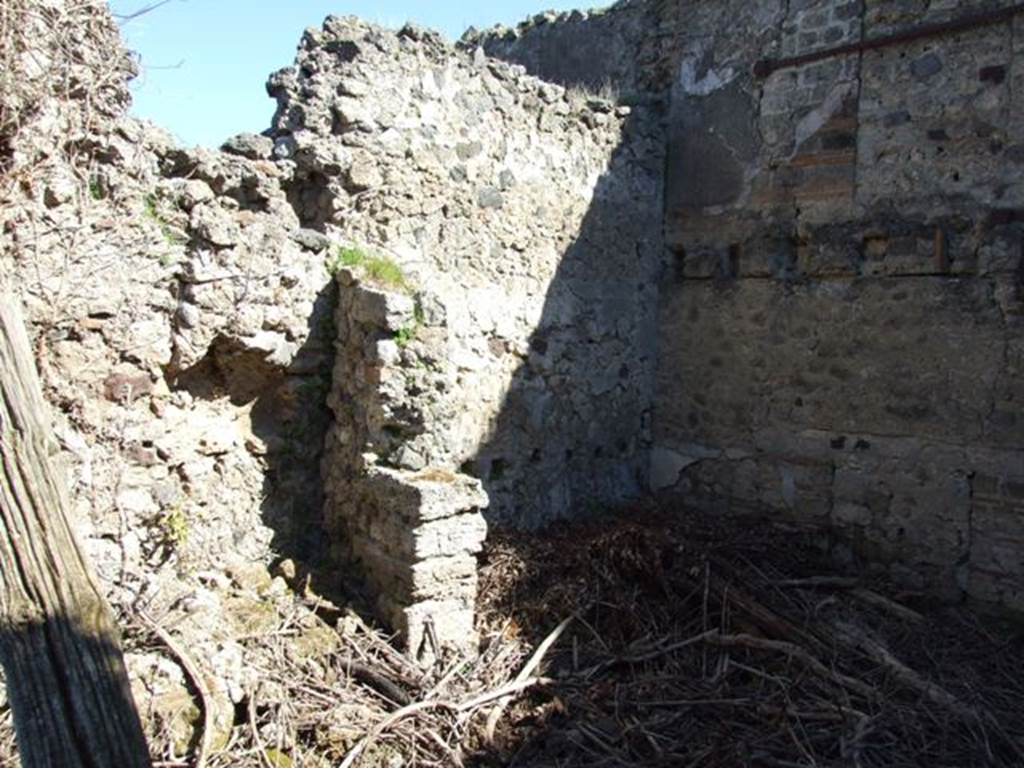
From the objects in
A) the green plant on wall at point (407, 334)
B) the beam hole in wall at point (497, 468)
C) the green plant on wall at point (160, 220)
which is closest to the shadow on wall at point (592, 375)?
the beam hole in wall at point (497, 468)

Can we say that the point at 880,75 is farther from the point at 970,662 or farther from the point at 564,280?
the point at 970,662

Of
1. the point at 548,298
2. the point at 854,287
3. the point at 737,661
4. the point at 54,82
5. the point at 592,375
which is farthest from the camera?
the point at 592,375

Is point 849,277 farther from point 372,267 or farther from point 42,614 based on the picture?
point 42,614

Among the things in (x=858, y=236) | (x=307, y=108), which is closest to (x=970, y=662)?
(x=858, y=236)

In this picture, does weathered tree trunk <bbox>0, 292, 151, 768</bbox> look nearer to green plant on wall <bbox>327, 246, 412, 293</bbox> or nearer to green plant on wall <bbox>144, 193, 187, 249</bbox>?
green plant on wall <bbox>144, 193, 187, 249</bbox>

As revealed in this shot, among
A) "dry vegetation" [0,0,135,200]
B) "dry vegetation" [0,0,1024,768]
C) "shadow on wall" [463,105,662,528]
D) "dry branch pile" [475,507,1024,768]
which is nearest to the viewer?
"dry vegetation" [0,0,135,200]

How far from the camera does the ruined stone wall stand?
18.1ft

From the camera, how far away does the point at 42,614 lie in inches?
104

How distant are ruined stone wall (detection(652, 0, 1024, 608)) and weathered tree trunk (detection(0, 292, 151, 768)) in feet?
15.6

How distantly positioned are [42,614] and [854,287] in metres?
5.07

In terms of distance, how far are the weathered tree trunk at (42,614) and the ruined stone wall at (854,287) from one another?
474 cm

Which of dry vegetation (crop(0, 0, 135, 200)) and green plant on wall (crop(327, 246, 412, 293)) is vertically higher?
dry vegetation (crop(0, 0, 135, 200))

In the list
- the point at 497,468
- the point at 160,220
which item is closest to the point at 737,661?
the point at 497,468

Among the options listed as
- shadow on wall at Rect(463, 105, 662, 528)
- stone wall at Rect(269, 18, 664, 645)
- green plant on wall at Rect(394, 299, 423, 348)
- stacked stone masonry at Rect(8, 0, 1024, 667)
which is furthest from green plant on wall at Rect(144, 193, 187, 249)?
shadow on wall at Rect(463, 105, 662, 528)
